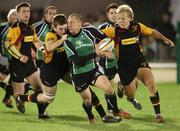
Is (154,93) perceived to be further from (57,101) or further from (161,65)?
(161,65)

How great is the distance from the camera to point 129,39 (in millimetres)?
11148

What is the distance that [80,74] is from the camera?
10.4 metres

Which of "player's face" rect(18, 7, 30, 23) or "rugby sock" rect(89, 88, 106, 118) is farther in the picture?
"player's face" rect(18, 7, 30, 23)

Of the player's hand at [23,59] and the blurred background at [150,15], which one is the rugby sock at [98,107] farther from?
the blurred background at [150,15]

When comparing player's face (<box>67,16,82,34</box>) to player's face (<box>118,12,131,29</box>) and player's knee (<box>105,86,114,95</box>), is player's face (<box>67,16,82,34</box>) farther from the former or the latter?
player's knee (<box>105,86,114,95</box>)

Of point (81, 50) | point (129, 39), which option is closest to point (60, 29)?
point (81, 50)

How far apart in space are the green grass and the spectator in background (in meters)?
4.82

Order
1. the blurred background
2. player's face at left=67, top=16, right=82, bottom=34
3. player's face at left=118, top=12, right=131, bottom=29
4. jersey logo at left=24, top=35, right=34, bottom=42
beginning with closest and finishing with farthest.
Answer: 1. player's face at left=67, top=16, right=82, bottom=34
2. player's face at left=118, top=12, right=131, bottom=29
3. jersey logo at left=24, top=35, right=34, bottom=42
4. the blurred background

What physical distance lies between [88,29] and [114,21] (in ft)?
5.92

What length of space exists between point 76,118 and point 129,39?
1.78m

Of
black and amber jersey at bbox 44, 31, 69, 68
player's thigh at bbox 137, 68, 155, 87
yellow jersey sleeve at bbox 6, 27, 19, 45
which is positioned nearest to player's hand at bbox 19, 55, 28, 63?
yellow jersey sleeve at bbox 6, 27, 19, 45

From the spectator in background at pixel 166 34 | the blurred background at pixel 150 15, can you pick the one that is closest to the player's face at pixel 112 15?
the blurred background at pixel 150 15

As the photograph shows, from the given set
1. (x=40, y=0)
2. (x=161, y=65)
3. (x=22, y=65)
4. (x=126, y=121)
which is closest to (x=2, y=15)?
(x=40, y=0)

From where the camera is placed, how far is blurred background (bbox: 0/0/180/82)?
20016 millimetres
